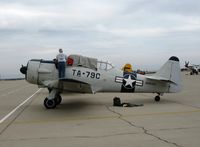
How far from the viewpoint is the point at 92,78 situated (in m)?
12.8

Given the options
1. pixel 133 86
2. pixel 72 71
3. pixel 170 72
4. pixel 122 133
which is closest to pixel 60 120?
pixel 122 133

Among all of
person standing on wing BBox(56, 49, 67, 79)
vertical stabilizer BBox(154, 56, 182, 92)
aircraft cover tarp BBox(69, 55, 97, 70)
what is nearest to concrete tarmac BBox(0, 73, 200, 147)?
person standing on wing BBox(56, 49, 67, 79)

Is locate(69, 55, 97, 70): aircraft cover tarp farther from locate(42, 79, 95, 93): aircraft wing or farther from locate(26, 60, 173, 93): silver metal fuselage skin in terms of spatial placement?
locate(42, 79, 95, 93): aircraft wing

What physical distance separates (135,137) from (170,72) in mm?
7588

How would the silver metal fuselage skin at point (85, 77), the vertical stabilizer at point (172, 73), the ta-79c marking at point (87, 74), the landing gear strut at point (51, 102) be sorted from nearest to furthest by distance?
the landing gear strut at point (51, 102)
the silver metal fuselage skin at point (85, 77)
the ta-79c marking at point (87, 74)
the vertical stabilizer at point (172, 73)

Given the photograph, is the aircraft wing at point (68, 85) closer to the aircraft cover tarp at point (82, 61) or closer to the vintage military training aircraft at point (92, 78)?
the vintage military training aircraft at point (92, 78)

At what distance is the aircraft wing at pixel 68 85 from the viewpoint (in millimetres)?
11179

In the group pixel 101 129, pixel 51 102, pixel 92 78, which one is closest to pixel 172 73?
pixel 92 78

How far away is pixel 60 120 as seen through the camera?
→ 941 cm

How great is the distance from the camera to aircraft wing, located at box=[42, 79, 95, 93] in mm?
11179

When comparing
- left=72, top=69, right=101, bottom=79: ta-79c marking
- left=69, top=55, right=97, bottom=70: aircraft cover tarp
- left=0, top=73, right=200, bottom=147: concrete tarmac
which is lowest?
left=0, top=73, right=200, bottom=147: concrete tarmac

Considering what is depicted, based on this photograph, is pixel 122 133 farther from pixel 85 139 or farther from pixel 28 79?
pixel 28 79

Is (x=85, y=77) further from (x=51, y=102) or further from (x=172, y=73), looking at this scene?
(x=172, y=73)

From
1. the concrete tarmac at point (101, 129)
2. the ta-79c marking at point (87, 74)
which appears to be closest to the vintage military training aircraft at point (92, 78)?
the ta-79c marking at point (87, 74)
